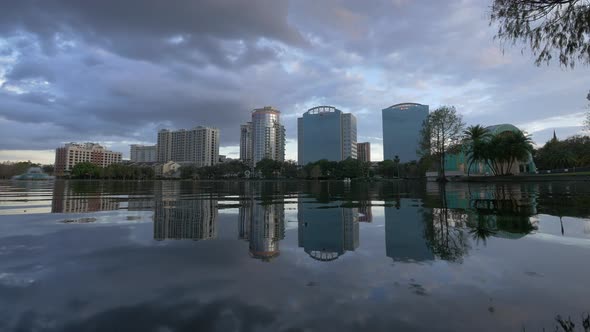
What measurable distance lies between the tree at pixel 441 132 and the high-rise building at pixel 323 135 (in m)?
112

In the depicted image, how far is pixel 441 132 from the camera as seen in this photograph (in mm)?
50250

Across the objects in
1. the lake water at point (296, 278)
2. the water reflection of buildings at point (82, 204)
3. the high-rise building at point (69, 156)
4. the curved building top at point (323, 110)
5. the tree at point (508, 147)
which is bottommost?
the lake water at point (296, 278)

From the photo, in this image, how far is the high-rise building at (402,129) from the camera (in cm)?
14888

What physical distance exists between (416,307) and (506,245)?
13.5 ft

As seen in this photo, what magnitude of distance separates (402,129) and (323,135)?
4173 cm

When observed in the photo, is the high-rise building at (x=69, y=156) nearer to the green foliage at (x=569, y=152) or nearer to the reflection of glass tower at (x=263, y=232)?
the reflection of glass tower at (x=263, y=232)

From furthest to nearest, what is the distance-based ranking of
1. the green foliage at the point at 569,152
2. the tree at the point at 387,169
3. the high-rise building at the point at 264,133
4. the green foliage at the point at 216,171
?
1. the high-rise building at the point at 264,133
2. the green foliage at the point at 216,171
3. the tree at the point at 387,169
4. the green foliage at the point at 569,152

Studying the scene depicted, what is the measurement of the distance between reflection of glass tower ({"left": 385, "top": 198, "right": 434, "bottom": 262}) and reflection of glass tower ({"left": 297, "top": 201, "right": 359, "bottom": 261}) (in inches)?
31.9

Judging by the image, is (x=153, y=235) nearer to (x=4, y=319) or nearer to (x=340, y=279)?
(x=4, y=319)

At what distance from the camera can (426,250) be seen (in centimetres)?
593

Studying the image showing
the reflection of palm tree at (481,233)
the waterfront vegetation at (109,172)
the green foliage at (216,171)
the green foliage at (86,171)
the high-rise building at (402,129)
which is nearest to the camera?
the reflection of palm tree at (481,233)

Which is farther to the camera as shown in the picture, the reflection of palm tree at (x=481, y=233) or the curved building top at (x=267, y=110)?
the curved building top at (x=267, y=110)

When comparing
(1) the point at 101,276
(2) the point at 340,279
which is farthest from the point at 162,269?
(2) the point at 340,279

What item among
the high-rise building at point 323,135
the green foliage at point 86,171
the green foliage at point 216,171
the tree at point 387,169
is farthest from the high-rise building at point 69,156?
the tree at point 387,169
